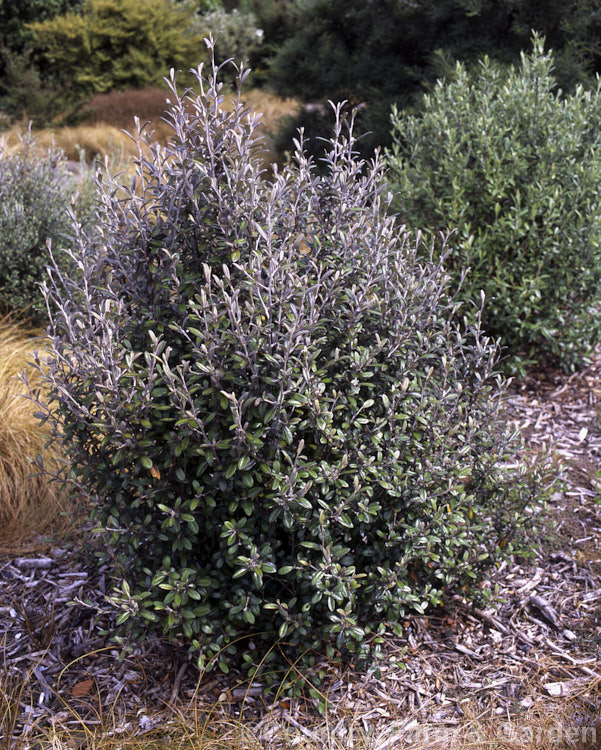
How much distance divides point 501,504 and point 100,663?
1672 millimetres

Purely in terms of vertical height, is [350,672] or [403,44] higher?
[403,44]

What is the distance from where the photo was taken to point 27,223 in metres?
4.98

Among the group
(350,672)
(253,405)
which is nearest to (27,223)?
(253,405)

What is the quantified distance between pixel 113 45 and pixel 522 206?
1149cm

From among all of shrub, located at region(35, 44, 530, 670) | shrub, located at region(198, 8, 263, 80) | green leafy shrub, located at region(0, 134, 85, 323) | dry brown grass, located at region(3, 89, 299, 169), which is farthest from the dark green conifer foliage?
shrub, located at region(198, 8, 263, 80)

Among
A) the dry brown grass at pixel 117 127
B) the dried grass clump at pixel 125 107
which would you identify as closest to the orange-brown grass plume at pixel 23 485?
the dry brown grass at pixel 117 127

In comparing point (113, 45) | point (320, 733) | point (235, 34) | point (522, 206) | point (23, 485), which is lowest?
point (320, 733)

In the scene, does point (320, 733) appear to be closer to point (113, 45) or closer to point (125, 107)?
point (125, 107)

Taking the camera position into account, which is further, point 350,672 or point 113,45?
point 113,45

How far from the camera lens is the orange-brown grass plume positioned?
337cm

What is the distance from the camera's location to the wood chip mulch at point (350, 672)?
2.43 meters

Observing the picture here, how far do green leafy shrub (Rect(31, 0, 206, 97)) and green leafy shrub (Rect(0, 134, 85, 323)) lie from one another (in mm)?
8100

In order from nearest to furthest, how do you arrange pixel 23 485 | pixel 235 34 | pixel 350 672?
pixel 350 672
pixel 23 485
pixel 235 34

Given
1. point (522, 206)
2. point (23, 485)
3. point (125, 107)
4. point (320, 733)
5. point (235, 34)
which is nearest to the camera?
point (320, 733)
